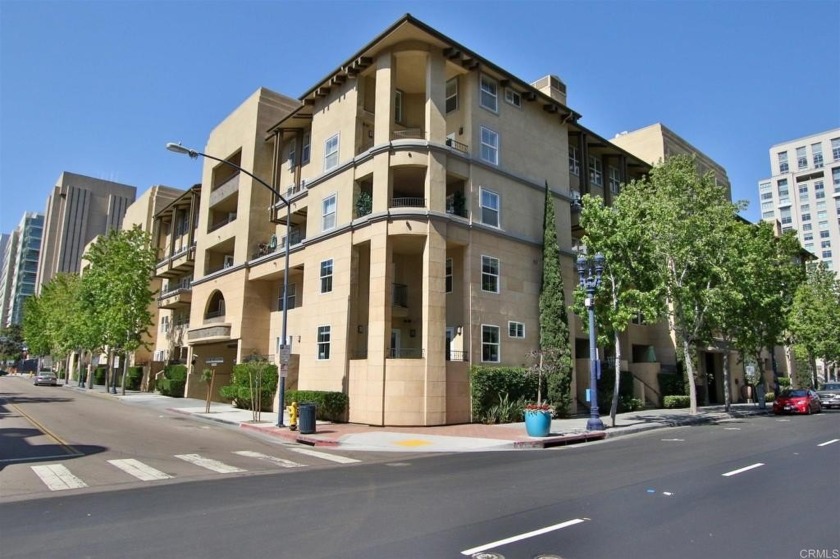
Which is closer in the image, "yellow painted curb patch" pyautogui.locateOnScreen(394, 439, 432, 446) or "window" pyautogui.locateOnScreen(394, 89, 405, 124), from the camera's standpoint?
"yellow painted curb patch" pyautogui.locateOnScreen(394, 439, 432, 446)

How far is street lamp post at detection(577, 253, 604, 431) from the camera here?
67.2 ft

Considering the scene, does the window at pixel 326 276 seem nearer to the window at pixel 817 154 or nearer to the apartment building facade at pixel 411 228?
the apartment building facade at pixel 411 228

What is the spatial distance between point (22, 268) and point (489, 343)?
17763 cm

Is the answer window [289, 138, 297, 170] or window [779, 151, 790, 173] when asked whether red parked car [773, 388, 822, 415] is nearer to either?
window [289, 138, 297, 170]

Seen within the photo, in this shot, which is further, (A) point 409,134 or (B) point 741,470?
(A) point 409,134

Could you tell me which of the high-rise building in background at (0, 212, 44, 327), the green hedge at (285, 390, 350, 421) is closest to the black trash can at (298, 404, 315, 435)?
the green hedge at (285, 390, 350, 421)

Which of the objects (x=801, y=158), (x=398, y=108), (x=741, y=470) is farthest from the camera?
(x=801, y=158)

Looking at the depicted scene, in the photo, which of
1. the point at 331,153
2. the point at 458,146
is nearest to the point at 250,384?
the point at 331,153

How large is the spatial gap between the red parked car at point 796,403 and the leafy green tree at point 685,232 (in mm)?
7605

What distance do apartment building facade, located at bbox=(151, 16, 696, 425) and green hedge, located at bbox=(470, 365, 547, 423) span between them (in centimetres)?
62

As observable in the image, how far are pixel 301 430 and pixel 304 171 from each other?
61.3 feet

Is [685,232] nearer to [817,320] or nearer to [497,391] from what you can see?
[497,391]

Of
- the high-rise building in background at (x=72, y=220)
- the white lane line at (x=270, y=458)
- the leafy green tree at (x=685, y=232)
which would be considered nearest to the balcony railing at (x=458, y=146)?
the leafy green tree at (x=685, y=232)

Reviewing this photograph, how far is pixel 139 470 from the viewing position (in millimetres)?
11500
